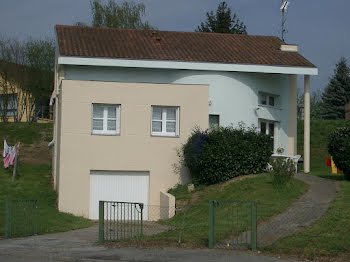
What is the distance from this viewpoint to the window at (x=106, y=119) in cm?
2625

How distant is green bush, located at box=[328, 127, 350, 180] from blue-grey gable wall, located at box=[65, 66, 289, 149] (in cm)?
766

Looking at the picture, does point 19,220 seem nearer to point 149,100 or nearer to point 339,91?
point 149,100

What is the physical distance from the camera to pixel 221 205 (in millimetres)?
18906

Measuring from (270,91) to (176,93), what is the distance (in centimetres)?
634

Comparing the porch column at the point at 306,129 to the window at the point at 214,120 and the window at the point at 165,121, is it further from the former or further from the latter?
the window at the point at 165,121

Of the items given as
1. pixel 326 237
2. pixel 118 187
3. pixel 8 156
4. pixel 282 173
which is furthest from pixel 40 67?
pixel 326 237

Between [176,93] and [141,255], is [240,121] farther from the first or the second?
[141,255]

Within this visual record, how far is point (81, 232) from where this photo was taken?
20375 millimetres

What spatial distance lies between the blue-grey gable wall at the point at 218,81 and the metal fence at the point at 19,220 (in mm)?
9282

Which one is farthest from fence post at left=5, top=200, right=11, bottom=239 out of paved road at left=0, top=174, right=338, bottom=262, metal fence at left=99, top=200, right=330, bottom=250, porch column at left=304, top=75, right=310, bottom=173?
porch column at left=304, top=75, right=310, bottom=173

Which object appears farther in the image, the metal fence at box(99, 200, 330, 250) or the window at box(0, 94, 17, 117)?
the window at box(0, 94, 17, 117)

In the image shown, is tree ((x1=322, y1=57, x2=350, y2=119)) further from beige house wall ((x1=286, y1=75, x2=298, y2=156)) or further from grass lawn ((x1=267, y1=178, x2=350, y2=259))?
grass lawn ((x1=267, y1=178, x2=350, y2=259))

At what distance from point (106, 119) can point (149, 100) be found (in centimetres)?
188

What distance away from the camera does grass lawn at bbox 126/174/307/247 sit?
16172 millimetres
